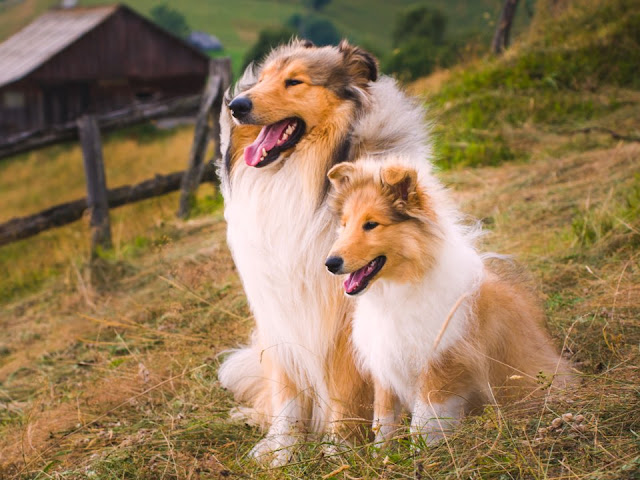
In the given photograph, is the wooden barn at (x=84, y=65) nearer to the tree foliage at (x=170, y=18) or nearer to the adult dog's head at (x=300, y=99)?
the tree foliage at (x=170, y=18)

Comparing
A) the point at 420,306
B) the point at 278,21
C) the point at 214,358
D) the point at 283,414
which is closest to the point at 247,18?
the point at 278,21

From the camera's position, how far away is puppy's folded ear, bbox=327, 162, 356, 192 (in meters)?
3.12

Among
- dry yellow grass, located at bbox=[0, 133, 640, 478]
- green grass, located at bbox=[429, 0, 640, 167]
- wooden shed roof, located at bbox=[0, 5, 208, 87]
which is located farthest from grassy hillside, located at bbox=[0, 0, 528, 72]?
dry yellow grass, located at bbox=[0, 133, 640, 478]

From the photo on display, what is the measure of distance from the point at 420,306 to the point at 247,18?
27605 mm

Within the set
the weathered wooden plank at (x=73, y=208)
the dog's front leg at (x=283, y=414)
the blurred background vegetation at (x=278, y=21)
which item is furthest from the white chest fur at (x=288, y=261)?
the blurred background vegetation at (x=278, y=21)

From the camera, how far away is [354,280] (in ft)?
9.83

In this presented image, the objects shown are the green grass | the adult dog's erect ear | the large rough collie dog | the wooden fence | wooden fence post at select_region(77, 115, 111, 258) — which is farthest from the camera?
the green grass

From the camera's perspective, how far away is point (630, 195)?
561cm

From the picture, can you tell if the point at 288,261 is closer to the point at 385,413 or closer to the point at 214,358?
the point at 385,413

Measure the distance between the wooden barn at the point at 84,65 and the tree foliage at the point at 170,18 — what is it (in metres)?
4.31

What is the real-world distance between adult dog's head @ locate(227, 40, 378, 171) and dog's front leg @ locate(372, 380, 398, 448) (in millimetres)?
1329

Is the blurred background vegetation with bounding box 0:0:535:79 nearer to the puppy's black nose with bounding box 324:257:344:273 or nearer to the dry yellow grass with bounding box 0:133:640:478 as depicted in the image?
the dry yellow grass with bounding box 0:133:640:478

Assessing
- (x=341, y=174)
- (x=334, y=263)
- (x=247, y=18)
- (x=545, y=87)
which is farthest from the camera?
(x=247, y=18)

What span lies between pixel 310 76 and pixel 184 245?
15.2 ft
